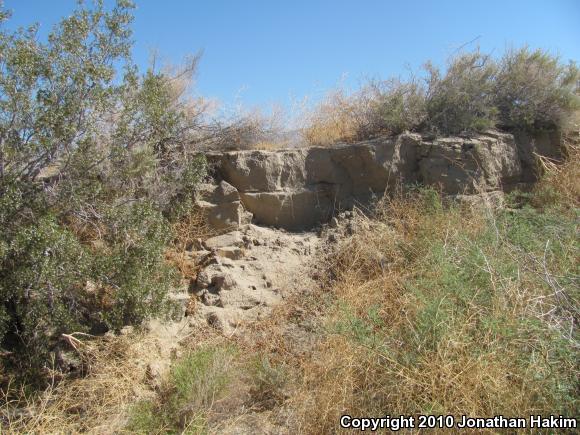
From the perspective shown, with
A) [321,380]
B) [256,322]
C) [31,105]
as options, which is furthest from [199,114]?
[321,380]

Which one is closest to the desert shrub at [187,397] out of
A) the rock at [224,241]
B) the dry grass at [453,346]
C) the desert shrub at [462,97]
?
the dry grass at [453,346]

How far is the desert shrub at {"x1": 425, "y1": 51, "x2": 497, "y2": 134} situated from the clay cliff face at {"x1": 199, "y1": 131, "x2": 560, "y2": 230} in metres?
0.31

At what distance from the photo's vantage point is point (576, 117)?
7.97 m

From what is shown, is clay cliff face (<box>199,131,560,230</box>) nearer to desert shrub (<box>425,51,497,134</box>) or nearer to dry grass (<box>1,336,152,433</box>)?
desert shrub (<box>425,51,497,134</box>)

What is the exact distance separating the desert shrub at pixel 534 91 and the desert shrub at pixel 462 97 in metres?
0.25

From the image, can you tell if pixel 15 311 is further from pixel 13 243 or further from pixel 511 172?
pixel 511 172

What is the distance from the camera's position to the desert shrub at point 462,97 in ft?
24.8

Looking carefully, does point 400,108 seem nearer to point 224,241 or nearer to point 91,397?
point 224,241

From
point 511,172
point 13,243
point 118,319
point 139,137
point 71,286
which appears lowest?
point 118,319

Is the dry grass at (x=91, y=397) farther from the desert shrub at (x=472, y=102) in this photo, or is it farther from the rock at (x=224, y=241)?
the desert shrub at (x=472, y=102)

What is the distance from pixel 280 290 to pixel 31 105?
328 cm

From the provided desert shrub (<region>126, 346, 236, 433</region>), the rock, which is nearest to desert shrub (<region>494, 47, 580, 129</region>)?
the rock

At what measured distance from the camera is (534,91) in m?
7.84

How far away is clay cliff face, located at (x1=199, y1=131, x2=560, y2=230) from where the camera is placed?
700 cm
